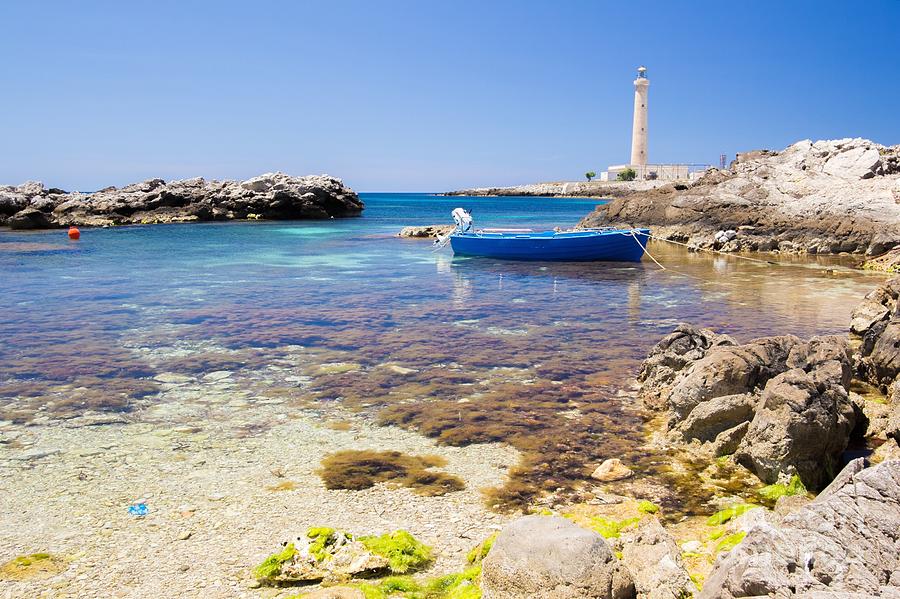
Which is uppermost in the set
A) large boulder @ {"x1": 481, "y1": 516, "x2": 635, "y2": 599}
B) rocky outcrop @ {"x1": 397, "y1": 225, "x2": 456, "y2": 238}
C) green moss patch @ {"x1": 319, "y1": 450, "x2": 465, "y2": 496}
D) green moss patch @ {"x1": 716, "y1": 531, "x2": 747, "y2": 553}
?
rocky outcrop @ {"x1": 397, "y1": 225, "x2": 456, "y2": 238}

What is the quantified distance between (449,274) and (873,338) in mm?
16535

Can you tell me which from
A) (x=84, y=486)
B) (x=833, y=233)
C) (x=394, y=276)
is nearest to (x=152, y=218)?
(x=394, y=276)

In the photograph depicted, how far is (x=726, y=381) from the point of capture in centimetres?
779

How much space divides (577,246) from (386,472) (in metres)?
22.0

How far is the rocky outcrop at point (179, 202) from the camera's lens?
56.9 m

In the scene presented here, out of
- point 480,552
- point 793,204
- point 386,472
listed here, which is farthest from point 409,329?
point 793,204

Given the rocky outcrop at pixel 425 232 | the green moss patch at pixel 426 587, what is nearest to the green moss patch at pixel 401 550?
the green moss patch at pixel 426 587

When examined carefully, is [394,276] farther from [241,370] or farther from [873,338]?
[873,338]

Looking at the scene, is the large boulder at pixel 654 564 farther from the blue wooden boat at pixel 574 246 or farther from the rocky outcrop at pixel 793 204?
the rocky outcrop at pixel 793 204

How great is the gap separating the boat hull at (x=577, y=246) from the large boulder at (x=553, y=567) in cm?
2422

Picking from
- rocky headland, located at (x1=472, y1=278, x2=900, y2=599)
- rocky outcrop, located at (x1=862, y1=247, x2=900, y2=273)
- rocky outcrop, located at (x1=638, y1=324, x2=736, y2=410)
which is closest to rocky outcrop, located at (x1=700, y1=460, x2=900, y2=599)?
rocky headland, located at (x1=472, y1=278, x2=900, y2=599)

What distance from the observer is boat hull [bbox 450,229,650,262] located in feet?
90.1

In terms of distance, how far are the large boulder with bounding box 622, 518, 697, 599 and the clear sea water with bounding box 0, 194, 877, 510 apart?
1.89 meters

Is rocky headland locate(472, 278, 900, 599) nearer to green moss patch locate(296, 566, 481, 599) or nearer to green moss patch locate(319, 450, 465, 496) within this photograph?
green moss patch locate(296, 566, 481, 599)
